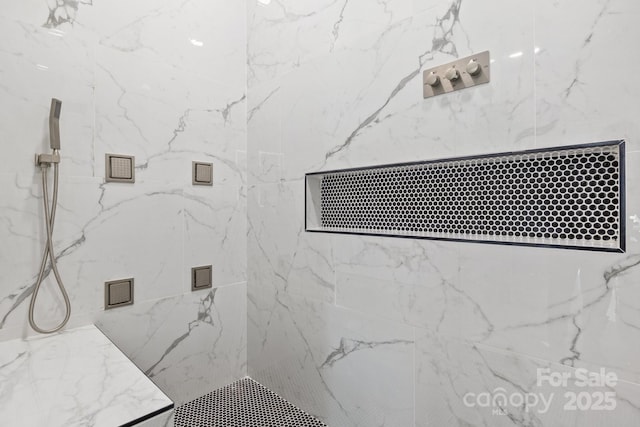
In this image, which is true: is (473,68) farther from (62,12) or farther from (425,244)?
(62,12)

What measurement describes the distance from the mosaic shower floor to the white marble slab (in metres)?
0.65

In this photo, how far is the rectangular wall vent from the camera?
0.92 meters

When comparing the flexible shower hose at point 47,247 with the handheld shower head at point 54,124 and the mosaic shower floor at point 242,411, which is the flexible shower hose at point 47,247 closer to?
the handheld shower head at point 54,124

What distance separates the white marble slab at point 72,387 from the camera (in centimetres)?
77

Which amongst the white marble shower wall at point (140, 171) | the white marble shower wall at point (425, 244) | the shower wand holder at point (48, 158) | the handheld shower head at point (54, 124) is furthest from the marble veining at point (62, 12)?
the white marble shower wall at point (425, 244)

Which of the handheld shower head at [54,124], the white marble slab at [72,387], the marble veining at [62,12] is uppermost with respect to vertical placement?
the marble veining at [62,12]

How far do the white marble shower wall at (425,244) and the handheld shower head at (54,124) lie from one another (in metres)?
0.87

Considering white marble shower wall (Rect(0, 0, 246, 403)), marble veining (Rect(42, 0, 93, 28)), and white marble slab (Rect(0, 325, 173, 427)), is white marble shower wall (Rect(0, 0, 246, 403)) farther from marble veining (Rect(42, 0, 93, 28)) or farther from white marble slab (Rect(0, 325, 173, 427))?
white marble slab (Rect(0, 325, 173, 427))

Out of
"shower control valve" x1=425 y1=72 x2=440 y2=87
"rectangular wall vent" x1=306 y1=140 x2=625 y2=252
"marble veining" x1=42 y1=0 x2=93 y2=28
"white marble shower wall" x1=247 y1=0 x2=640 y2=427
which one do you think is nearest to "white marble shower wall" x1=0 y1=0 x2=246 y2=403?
"marble veining" x1=42 y1=0 x2=93 y2=28

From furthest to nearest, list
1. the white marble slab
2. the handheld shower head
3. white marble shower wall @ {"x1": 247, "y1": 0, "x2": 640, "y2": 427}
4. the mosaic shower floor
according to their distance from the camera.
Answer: the mosaic shower floor, the handheld shower head, white marble shower wall @ {"x1": 247, "y1": 0, "x2": 640, "y2": 427}, the white marble slab

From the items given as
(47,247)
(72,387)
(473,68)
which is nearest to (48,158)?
(47,247)

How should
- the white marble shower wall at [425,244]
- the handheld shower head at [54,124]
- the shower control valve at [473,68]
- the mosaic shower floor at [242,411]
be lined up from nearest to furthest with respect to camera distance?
1. the white marble shower wall at [425,244]
2. the shower control valve at [473,68]
3. the handheld shower head at [54,124]
4. the mosaic shower floor at [242,411]

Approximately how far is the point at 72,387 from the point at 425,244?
1109 mm

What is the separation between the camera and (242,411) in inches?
64.2
